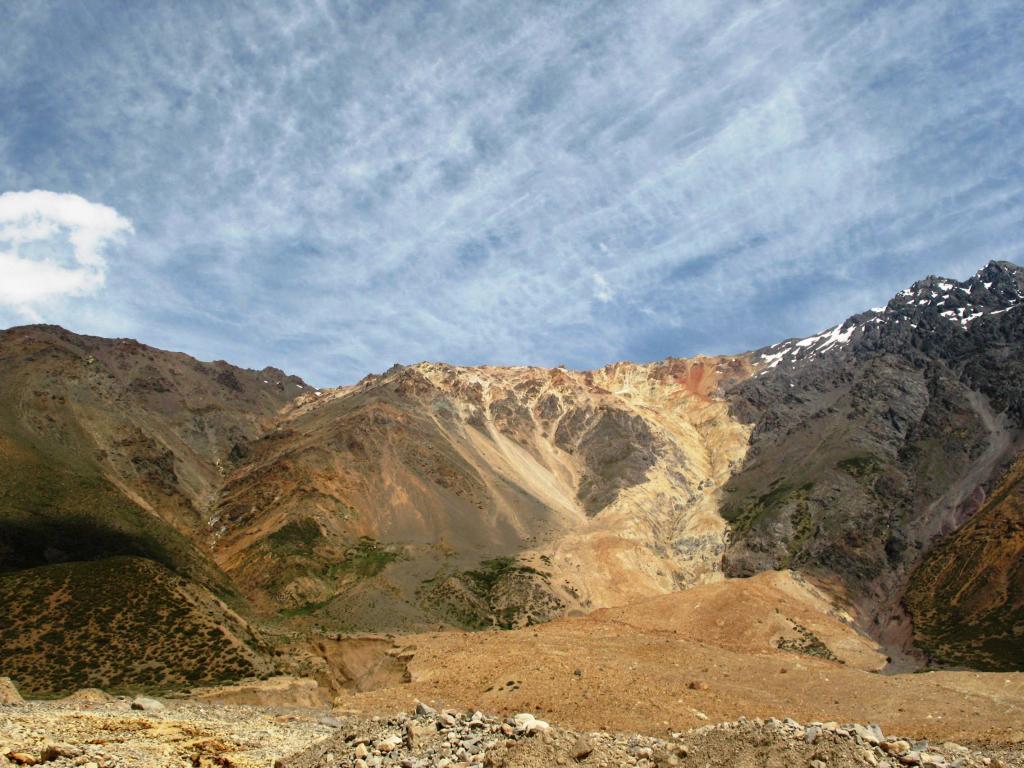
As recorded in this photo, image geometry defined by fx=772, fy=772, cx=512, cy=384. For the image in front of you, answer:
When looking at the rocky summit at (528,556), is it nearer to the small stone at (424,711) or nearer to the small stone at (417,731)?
the small stone at (417,731)

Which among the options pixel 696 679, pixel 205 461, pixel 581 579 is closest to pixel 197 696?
pixel 696 679

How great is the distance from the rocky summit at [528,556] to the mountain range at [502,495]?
50 cm

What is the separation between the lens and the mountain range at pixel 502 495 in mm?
66625

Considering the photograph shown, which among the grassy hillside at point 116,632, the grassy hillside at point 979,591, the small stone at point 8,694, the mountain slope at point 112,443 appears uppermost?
the mountain slope at point 112,443

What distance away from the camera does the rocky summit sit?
26.5 m

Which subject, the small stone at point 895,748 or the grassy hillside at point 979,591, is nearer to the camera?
the small stone at point 895,748

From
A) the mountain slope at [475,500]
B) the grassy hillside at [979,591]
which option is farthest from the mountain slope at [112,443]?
the grassy hillside at [979,591]

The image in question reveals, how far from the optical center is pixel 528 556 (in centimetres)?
10538

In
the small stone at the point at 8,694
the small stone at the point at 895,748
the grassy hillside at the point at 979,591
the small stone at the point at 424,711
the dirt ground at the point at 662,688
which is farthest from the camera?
the grassy hillside at the point at 979,591

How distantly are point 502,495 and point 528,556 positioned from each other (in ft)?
74.8

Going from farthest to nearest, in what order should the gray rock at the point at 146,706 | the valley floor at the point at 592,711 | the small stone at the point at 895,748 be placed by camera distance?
the gray rock at the point at 146,706, the valley floor at the point at 592,711, the small stone at the point at 895,748

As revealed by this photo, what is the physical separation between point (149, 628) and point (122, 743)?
3338 centimetres

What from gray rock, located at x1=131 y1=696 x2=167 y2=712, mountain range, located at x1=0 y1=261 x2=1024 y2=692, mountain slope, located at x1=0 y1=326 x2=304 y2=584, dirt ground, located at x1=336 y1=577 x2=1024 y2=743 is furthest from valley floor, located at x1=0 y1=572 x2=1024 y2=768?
mountain slope, located at x1=0 y1=326 x2=304 y2=584

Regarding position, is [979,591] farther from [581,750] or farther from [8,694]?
[8,694]
